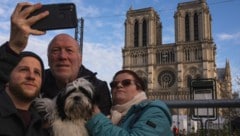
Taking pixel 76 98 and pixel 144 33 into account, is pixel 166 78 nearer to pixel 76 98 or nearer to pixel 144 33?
pixel 144 33

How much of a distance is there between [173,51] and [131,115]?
63033mm

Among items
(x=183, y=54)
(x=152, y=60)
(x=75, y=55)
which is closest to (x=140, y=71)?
(x=152, y=60)

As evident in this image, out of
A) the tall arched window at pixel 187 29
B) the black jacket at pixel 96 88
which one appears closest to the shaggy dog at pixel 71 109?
the black jacket at pixel 96 88

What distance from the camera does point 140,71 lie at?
65.6 metres

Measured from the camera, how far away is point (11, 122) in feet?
7.61

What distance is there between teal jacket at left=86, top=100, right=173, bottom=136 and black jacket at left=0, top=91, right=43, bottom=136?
457mm

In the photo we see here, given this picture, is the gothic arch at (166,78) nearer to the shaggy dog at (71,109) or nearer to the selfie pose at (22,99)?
the shaggy dog at (71,109)

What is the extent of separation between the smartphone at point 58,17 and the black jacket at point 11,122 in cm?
52

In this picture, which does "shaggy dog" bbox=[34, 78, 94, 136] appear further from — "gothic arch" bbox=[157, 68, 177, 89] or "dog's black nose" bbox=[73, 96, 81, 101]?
"gothic arch" bbox=[157, 68, 177, 89]

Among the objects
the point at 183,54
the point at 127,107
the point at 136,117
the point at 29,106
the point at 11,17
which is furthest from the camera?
the point at 183,54

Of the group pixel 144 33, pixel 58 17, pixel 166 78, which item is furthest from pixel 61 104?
pixel 144 33

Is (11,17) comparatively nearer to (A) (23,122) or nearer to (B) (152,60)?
(A) (23,122)

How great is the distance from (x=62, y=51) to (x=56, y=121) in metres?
Answer: 0.75

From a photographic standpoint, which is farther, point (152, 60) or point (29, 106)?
point (152, 60)
